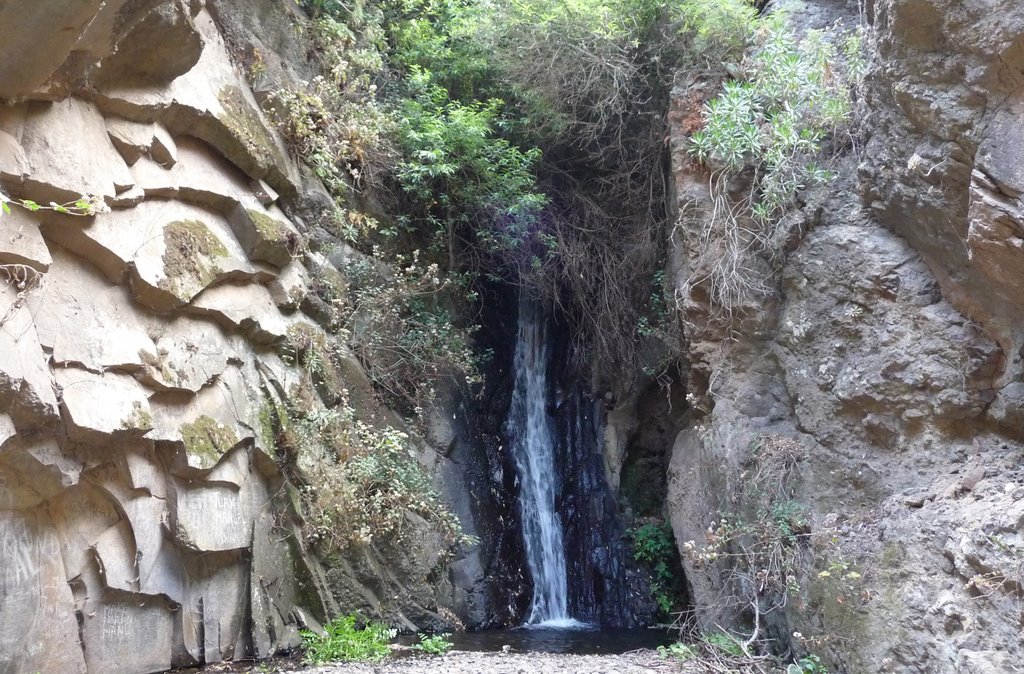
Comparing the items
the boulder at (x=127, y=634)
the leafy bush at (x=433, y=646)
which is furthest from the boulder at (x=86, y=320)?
the leafy bush at (x=433, y=646)

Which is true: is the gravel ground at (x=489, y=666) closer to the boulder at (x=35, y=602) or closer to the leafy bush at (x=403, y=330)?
the boulder at (x=35, y=602)

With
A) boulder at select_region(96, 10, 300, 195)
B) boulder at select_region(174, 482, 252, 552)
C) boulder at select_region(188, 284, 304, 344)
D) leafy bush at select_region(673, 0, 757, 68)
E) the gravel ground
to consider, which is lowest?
the gravel ground

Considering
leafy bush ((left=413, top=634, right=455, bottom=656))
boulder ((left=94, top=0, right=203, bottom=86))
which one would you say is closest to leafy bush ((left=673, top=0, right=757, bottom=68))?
boulder ((left=94, top=0, right=203, bottom=86))

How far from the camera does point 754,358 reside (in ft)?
25.1

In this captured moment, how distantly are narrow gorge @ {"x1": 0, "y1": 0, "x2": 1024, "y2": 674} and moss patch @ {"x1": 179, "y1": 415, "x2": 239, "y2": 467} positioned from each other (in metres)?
0.04

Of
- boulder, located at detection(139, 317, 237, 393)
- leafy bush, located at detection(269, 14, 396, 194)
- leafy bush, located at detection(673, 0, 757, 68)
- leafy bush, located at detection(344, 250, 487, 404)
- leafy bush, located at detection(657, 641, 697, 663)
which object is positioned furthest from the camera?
leafy bush, located at detection(344, 250, 487, 404)

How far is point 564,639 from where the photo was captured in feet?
28.2

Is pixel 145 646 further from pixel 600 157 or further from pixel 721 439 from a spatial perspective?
pixel 600 157

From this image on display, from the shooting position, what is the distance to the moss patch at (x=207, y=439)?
618 centimetres

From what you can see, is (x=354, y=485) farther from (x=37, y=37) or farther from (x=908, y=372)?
(x=908, y=372)

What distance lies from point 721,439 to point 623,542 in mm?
3525

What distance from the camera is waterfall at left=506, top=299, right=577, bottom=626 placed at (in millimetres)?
10148

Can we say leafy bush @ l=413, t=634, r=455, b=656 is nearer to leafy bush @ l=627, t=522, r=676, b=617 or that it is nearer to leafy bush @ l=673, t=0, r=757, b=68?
leafy bush @ l=627, t=522, r=676, b=617

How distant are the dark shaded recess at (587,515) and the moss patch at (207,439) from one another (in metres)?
5.66
